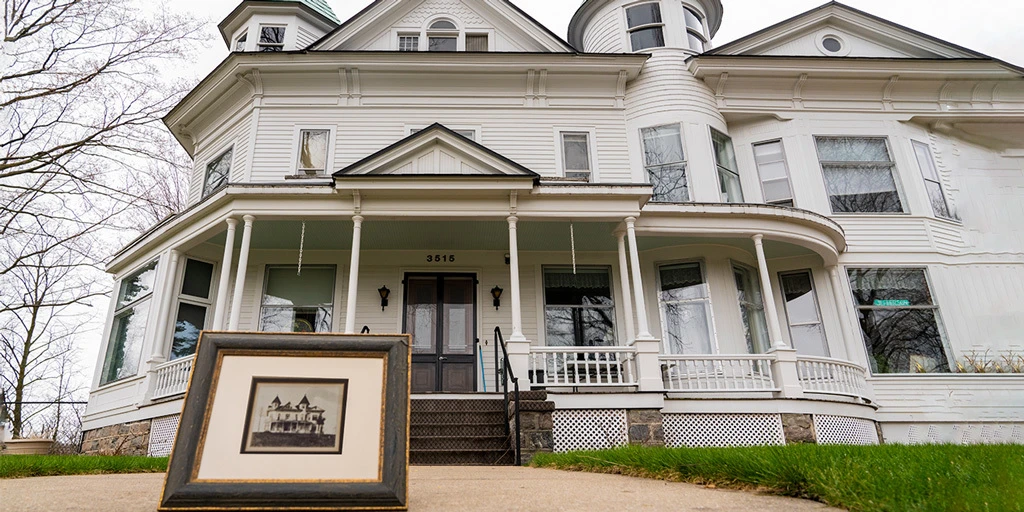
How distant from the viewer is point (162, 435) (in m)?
8.07

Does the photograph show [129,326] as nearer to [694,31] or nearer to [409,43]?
[409,43]

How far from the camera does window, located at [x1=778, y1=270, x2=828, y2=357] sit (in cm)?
979

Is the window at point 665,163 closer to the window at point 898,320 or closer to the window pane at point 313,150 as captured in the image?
the window at point 898,320

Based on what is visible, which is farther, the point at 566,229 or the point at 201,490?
the point at 566,229

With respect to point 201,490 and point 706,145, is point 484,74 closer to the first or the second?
point 706,145

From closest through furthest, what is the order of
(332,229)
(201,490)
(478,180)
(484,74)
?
(201,490)
(478,180)
(332,229)
(484,74)

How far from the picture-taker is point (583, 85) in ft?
36.4

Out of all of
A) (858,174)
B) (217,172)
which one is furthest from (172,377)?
(858,174)

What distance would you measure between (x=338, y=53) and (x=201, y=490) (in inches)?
397

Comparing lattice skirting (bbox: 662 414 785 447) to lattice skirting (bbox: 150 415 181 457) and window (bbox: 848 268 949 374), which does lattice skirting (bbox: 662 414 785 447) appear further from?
lattice skirting (bbox: 150 415 181 457)

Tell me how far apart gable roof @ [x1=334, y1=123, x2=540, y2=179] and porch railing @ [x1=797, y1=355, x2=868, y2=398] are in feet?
17.0

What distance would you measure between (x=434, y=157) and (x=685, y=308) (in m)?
4.91

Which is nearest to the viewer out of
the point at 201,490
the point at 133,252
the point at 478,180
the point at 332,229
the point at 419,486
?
the point at 201,490

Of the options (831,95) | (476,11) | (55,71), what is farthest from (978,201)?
(55,71)
